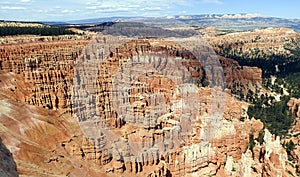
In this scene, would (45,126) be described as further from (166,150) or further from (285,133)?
(285,133)

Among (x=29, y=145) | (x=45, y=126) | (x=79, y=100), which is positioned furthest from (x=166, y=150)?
(x=79, y=100)

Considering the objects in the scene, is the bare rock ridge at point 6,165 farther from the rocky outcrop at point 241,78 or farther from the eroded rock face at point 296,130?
the rocky outcrop at point 241,78

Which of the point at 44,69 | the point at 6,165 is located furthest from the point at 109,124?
the point at 6,165

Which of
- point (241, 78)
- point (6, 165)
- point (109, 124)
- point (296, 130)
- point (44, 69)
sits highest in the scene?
point (6, 165)

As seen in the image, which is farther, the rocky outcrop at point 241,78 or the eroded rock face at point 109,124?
the rocky outcrop at point 241,78

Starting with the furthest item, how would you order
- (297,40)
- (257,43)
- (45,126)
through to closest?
1. (297,40)
2. (257,43)
3. (45,126)

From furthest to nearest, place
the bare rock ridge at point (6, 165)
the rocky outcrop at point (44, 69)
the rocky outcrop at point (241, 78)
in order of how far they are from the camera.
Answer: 1. the rocky outcrop at point (241, 78)
2. the rocky outcrop at point (44, 69)
3. the bare rock ridge at point (6, 165)

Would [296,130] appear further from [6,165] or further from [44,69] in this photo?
[6,165]

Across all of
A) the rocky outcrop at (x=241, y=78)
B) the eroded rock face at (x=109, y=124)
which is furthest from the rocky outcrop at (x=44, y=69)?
the rocky outcrop at (x=241, y=78)

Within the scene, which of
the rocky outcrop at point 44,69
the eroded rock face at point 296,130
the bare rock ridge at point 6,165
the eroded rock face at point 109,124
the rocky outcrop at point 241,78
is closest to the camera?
the bare rock ridge at point 6,165
